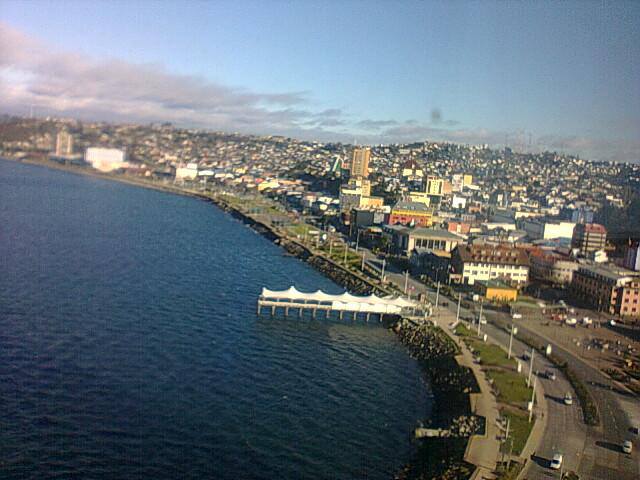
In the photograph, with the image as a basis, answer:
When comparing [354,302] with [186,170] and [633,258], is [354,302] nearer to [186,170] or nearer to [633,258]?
[186,170]

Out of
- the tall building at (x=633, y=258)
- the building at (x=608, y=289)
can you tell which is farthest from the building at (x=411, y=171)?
the building at (x=608, y=289)

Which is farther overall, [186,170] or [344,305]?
[186,170]

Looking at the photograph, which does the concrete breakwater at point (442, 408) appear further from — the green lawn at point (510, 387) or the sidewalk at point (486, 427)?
the green lawn at point (510, 387)

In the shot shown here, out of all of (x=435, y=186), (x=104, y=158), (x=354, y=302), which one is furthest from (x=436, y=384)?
(x=435, y=186)

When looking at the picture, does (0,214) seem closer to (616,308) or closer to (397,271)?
(397,271)

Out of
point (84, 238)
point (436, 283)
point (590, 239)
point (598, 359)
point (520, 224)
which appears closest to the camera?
point (598, 359)

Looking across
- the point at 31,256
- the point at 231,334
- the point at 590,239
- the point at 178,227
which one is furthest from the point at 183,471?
the point at 590,239

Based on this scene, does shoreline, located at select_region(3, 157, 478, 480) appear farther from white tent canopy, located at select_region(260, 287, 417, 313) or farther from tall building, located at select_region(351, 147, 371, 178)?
tall building, located at select_region(351, 147, 371, 178)
